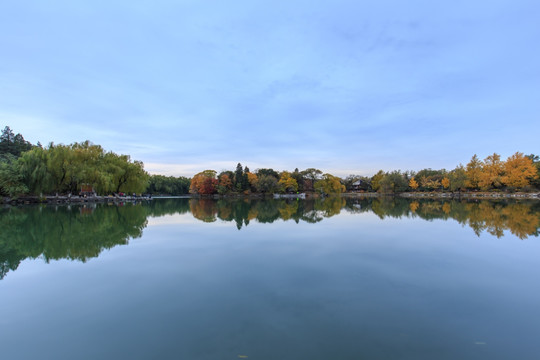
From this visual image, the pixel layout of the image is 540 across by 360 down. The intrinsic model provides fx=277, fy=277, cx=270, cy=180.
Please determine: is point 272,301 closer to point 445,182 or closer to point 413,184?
point 445,182

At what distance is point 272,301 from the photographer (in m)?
4.12

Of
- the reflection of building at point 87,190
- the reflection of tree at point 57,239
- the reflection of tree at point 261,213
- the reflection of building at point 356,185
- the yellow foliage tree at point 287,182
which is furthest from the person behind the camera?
the reflection of building at point 356,185

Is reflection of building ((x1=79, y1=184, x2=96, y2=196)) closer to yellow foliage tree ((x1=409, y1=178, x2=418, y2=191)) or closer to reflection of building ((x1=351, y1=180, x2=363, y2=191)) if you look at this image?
yellow foliage tree ((x1=409, y1=178, x2=418, y2=191))

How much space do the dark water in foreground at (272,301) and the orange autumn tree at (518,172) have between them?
46.1 metres

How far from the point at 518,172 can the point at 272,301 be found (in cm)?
5462

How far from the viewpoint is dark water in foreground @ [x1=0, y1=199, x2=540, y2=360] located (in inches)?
117

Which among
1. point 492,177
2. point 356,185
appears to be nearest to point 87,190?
point 492,177

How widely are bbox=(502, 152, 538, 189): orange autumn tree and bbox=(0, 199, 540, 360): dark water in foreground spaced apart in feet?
151

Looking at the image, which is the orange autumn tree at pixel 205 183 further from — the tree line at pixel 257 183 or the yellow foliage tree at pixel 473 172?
the yellow foliage tree at pixel 473 172

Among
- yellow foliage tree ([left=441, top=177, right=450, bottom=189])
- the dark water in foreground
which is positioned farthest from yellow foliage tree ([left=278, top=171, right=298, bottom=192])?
the dark water in foreground

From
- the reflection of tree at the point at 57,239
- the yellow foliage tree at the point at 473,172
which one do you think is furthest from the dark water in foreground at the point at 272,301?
the yellow foliage tree at the point at 473,172

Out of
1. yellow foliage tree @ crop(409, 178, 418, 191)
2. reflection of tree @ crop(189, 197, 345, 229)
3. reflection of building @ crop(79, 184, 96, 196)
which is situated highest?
yellow foliage tree @ crop(409, 178, 418, 191)

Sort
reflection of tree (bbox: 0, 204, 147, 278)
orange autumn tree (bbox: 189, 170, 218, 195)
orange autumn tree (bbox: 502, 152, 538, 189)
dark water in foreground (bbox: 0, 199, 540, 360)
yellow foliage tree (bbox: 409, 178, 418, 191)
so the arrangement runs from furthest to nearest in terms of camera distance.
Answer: yellow foliage tree (bbox: 409, 178, 418, 191)
orange autumn tree (bbox: 189, 170, 218, 195)
orange autumn tree (bbox: 502, 152, 538, 189)
reflection of tree (bbox: 0, 204, 147, 278)
dark water in foreground (bbox: 0, 199, 540, 360)

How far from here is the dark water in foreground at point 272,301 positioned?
2.96 meters
